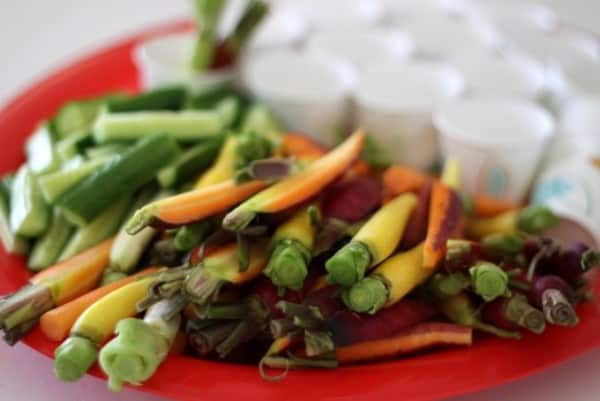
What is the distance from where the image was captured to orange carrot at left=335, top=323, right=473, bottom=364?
97 cm

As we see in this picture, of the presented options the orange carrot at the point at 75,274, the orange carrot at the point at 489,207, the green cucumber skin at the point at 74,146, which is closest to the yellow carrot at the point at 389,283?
the orange carrot at the point at 489,207

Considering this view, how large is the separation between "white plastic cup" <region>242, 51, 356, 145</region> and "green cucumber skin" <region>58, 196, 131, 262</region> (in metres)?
0.39

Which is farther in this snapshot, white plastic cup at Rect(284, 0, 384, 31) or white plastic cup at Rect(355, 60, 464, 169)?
white plastic cup at Rect(284, 0, 384, 31)

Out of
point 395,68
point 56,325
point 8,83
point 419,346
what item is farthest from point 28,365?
point 8,83

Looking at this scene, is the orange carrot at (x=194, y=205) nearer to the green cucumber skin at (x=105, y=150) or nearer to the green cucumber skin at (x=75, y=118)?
the green cucumber skin at (x=105, y=150)

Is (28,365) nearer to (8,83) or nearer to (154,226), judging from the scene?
(154,226)

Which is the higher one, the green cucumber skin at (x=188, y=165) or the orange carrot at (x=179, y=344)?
the green cucumber skin at (x=188, y=165)

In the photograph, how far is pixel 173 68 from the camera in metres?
1.53

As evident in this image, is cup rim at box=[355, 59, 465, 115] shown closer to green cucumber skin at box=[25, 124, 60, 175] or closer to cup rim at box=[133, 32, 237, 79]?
cup rim at box=[133, 32, 237, 79]

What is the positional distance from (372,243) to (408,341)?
127 mm

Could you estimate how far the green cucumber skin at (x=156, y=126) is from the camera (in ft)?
4.06

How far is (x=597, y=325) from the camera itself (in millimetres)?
996

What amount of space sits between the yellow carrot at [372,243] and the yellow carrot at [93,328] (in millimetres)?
231

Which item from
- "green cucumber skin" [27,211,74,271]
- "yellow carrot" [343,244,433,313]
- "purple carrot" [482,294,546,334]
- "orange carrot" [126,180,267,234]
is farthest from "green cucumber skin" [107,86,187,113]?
"purple carrot" [482,294,546,334]
